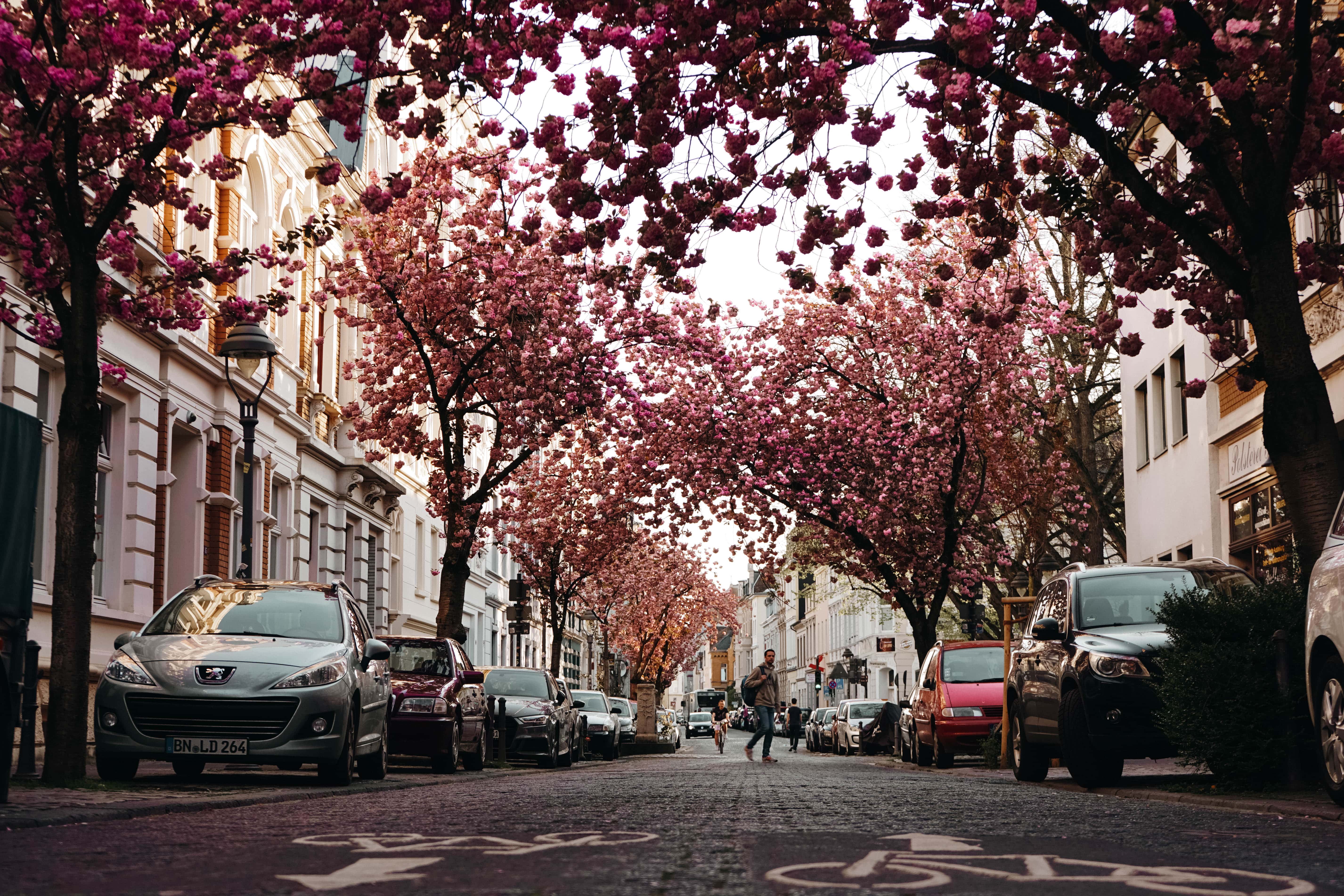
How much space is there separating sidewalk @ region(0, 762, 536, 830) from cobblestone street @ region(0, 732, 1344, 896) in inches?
13.6

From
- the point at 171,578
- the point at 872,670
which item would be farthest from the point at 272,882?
the point at 872,670

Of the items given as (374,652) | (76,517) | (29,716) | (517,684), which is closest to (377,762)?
(374,652)

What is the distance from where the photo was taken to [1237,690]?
39.8ft

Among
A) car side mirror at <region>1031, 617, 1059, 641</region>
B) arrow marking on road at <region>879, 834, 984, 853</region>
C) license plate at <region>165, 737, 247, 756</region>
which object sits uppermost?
car side mirror at <region>1031, 617, 1059, 641</region>

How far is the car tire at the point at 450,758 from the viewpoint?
816 inches

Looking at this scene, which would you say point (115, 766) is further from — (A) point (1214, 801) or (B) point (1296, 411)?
(B) point (1296, 411)

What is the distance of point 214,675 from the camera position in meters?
13.6

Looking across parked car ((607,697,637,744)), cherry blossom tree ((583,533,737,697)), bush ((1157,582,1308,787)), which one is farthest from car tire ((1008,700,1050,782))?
cherry blossom tree ((583,533,737,697))

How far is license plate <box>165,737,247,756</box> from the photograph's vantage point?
43.8 ft

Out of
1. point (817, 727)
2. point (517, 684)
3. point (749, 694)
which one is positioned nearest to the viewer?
point (517, 684)

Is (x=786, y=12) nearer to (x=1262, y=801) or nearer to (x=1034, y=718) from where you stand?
(x=1262, y=801)

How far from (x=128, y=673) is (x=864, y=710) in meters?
30.2

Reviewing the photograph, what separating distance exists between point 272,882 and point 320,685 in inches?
318

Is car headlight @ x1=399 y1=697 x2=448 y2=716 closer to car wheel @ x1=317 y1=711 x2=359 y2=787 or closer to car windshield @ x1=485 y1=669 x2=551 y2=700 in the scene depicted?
car wheel @ x1=317 y1=711 x2=359 y2=787
